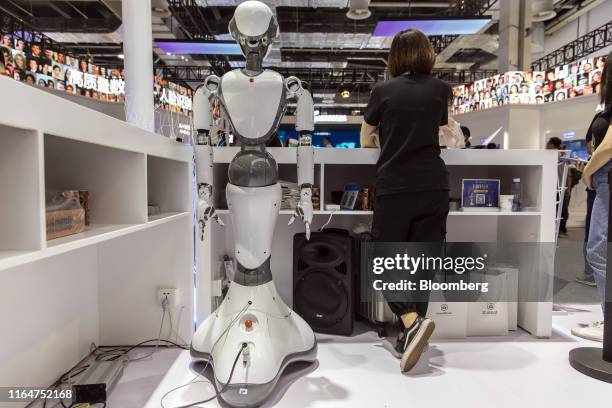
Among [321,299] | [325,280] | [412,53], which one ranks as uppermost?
[412,53]

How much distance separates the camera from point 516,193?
262 cm

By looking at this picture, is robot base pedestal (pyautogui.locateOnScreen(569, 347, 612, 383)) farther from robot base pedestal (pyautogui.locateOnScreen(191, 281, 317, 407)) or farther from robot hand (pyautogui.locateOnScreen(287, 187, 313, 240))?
robot hand (pyautogui.locateOnScreen(287, 187, 313, 240))

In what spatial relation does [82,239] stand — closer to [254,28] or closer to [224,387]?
[224,387]

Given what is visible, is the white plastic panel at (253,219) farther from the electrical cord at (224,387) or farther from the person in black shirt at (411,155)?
the person in black shirt at (411,155)

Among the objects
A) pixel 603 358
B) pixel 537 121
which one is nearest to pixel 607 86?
pixel 603 358

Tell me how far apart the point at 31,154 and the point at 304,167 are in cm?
113

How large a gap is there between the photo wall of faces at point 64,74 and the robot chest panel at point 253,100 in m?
4.05

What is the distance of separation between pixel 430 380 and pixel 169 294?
1377 millimetres

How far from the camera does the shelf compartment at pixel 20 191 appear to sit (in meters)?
1.00

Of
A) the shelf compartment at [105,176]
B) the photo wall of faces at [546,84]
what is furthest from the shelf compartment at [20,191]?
the photo wall of faces at [546,84]

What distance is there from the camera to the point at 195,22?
8.05 metres

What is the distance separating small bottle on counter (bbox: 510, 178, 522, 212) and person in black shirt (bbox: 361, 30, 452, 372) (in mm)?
712

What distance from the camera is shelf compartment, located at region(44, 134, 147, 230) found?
1616 mm

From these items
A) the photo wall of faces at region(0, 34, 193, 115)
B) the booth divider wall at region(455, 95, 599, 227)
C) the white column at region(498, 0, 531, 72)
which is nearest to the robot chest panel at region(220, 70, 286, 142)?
the photo wall of faces at region(0, 34, 193, 115)
